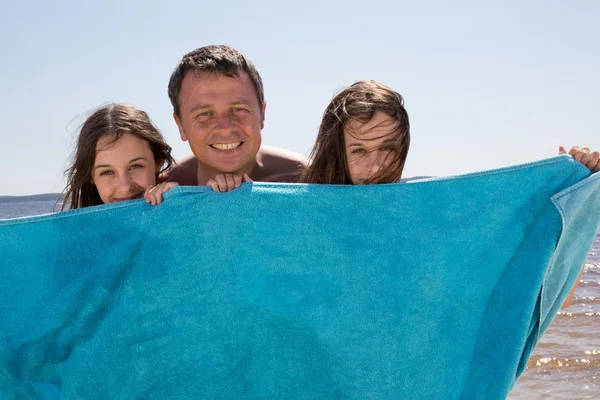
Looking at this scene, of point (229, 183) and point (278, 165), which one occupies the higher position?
point (229, 183)

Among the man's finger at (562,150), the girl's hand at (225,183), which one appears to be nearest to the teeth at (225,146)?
the girl's hand at (225,183)

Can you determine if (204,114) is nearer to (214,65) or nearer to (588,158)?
(214,65)

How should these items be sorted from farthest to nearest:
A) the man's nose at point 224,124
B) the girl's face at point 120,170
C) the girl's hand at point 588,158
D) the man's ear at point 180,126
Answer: the man's ear at point 180,126
the man's nose at point 224,124
the girl's face at point 120,170
the girl's hand at point 588,158

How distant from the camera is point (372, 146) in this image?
269cm

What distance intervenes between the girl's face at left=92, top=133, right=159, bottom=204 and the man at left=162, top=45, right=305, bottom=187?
0.28 m

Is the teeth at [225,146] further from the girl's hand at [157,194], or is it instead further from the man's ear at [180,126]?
the girl's hand at [157,194]

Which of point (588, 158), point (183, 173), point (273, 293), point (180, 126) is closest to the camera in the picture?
point (273, 293)

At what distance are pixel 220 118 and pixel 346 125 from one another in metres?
0.61

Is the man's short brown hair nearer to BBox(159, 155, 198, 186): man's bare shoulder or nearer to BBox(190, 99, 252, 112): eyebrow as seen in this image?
BBox(190, 99, 252, 112): eyebrow

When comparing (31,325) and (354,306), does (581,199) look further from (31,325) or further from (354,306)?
(31,325)

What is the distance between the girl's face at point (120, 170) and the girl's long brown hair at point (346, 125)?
79 centimetres

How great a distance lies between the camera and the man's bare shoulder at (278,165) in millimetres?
3582

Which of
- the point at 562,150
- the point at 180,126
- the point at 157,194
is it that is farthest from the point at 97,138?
the point at 562,150

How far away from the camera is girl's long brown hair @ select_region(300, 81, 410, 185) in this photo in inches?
106
